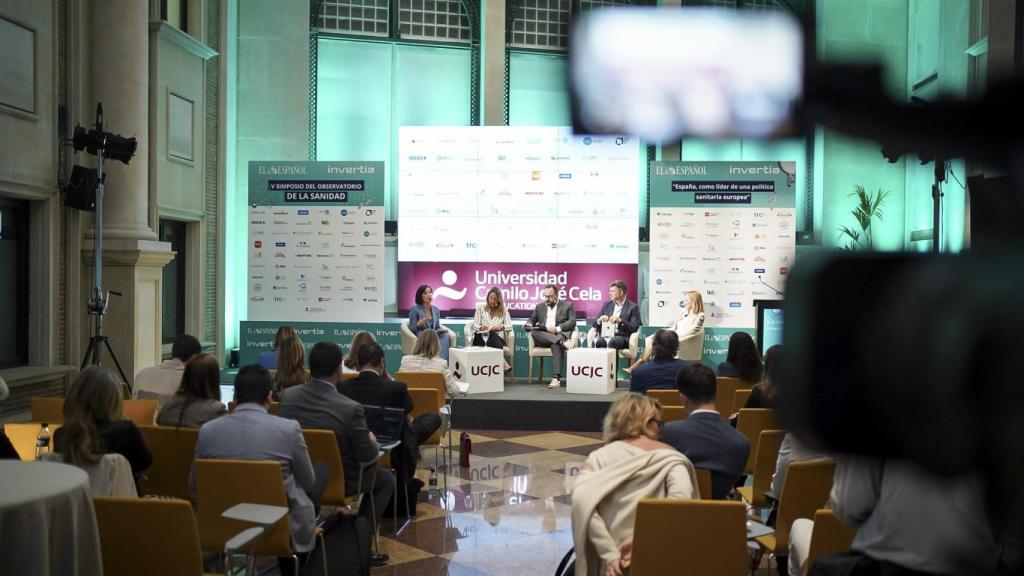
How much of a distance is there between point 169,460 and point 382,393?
51.6 inches

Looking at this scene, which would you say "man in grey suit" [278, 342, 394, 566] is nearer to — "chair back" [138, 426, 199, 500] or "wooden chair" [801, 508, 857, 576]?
"chair back" [138, 426, 199, 500]

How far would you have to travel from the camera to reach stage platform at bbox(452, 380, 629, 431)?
898 cm

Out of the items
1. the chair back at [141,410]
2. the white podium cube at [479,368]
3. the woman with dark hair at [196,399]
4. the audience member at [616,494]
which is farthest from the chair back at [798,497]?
the white podium cube at [479,368]

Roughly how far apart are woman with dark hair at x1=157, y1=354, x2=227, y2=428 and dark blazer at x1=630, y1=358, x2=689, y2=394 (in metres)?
3.02

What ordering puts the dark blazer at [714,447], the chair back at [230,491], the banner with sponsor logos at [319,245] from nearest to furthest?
the chair back at [230,491], the dark blazer at [714,447], the banner with sponsor logos at [319,245]

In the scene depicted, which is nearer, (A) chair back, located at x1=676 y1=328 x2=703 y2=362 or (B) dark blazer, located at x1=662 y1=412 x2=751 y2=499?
(B) dark blazer, located at x1=662 y1=412 x2=751 y2=499

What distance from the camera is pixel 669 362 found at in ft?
21.1

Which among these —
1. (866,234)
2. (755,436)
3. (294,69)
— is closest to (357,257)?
(294,69)

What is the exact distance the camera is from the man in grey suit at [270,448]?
3.59m

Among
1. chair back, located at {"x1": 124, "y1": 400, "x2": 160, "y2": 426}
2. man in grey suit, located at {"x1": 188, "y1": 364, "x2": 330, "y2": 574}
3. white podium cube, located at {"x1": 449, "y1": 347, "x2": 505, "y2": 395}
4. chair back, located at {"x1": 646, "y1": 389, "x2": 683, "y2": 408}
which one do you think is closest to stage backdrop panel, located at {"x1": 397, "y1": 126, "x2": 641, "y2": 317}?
white podium cube, located at {"x1": 449, "y1": 347, "x2": 505, "y2": 395}

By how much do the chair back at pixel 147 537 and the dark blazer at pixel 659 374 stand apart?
4138mm

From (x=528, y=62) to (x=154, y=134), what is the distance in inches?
212

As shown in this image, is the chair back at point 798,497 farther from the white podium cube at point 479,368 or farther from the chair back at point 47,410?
the white podium cube at point 479,368

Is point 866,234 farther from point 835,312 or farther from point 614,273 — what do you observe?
point 614,273
